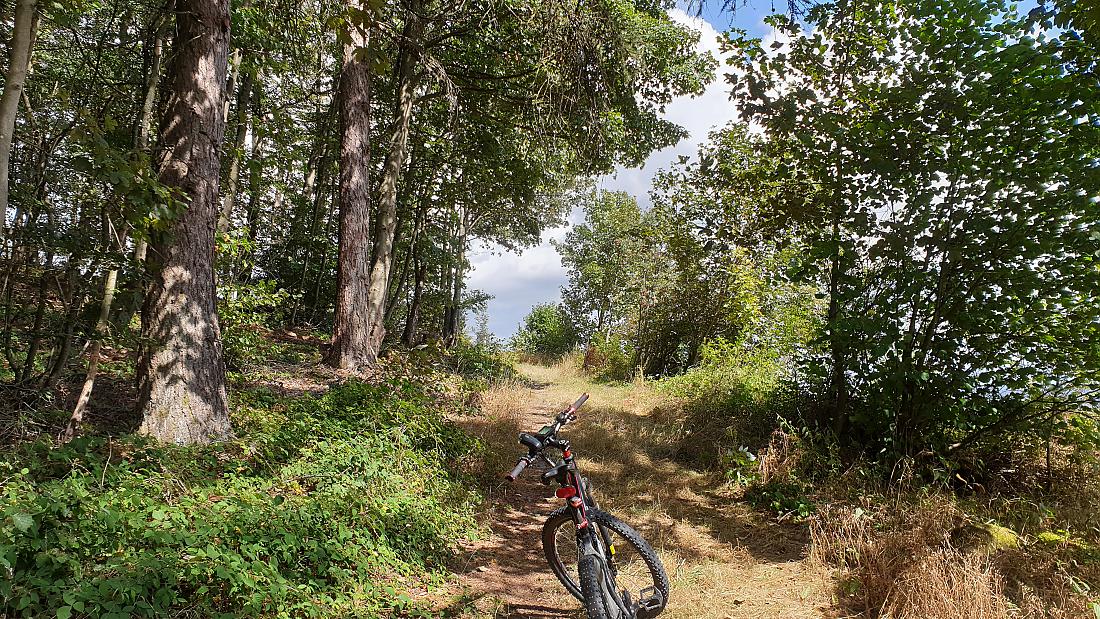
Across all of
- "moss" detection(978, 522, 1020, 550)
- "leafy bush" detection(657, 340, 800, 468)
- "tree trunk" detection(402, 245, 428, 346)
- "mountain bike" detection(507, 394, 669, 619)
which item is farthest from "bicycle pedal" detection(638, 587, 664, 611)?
"tree trunk" detection(402, 245, 428, 346)

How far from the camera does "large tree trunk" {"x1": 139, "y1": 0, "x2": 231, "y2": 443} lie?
4.30m

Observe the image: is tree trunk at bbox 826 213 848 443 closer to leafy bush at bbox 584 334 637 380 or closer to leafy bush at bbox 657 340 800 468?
leafy bush at bbox 657 340 800 468

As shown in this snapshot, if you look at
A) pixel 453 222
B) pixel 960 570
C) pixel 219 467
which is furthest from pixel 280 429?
pixel 453 222

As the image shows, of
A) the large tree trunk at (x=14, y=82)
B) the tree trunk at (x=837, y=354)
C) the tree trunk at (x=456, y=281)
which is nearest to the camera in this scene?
the large tree trunk at (x=14, y=82)

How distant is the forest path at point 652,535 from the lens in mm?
3766

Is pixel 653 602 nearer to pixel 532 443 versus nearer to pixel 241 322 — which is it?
pixel 532 443

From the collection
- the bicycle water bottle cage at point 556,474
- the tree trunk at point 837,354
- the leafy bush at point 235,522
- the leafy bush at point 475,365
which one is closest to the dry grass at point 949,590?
the bicycle water bottle cage at point 556,474

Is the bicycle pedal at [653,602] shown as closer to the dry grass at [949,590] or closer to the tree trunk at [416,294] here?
the dry grass at [949,590]

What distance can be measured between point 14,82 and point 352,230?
238 inches

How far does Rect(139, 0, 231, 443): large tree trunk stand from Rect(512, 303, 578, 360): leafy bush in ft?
77.0

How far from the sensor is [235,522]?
9.94ft

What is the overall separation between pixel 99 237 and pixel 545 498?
473cm

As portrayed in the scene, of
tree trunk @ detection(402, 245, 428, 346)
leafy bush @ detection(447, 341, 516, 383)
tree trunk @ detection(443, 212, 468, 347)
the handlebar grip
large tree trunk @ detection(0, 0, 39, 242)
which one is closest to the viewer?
large tree trunk @ detection(0, 0, 39, 242)

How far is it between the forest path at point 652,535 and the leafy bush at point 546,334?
2022 cm
